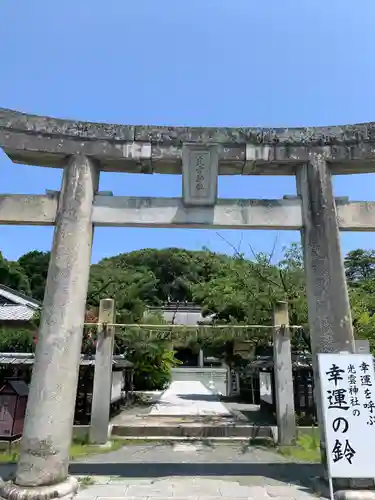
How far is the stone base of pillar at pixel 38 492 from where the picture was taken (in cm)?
520

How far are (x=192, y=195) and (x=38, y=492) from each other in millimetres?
5135

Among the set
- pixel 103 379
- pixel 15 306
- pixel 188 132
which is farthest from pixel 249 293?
pixel 15 306

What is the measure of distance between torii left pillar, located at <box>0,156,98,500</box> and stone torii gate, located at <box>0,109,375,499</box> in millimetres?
23

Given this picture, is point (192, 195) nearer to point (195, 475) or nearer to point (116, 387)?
point (195, 475)

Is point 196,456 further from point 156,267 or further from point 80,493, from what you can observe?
point 156,267

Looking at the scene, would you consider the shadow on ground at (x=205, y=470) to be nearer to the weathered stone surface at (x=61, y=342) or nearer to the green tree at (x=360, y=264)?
the weathered stone surface at (x=61, y=342)

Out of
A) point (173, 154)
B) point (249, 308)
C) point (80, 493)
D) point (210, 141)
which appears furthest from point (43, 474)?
point (249, 308)

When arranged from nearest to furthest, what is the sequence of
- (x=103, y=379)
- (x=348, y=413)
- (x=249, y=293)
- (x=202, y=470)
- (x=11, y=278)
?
(x=348, y=413), (x=202, y=470), (x=103, y=379), (x=249, y=293), (x=11, y=278)

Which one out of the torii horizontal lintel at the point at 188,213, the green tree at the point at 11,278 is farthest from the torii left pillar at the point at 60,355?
the green tree at the point at 11,278

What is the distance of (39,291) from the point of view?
151 feet

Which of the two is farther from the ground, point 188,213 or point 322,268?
point 188,213

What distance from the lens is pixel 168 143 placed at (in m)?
7.09

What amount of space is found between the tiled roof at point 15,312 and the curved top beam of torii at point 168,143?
17744 millimetres

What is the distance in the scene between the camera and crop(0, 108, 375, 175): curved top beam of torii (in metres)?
6.92
